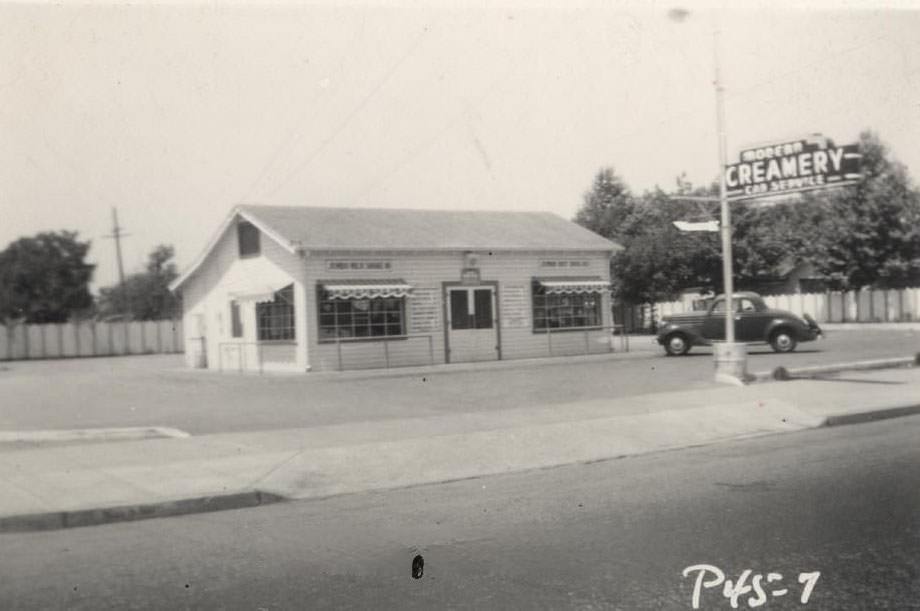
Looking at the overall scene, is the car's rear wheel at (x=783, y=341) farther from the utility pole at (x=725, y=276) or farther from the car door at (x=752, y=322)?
the utility pole at (x=725, y=276)

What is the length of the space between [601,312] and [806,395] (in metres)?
13.4

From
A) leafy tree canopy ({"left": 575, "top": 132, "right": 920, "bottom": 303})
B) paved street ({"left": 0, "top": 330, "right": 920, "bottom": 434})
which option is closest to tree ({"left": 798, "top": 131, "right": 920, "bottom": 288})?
leafy tree canopy ({"left": 575, "top": 132, "right": 920, "bottom": 303})

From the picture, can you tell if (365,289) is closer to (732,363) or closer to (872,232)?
(732,363)

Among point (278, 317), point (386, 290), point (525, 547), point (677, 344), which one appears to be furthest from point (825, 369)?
point (525, 547)

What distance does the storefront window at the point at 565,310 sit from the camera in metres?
27.3

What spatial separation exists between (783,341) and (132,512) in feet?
69.6

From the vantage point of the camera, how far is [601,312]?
28.7 m

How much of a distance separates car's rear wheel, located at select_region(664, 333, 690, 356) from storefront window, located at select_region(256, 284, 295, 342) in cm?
1059

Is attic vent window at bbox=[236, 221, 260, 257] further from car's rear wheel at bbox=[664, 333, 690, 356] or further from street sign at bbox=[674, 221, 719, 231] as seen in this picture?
street sign at bbox=[674, 221, 719, 231]

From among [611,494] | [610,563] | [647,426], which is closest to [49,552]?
[610,563]

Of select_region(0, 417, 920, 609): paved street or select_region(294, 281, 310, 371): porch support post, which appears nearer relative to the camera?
select_region(0, 417, 920, 609): paved street

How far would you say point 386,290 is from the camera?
24.1m

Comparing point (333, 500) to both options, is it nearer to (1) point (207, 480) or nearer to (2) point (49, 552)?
(1) point (207, 480)

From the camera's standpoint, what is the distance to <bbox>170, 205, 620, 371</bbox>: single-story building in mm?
23922
